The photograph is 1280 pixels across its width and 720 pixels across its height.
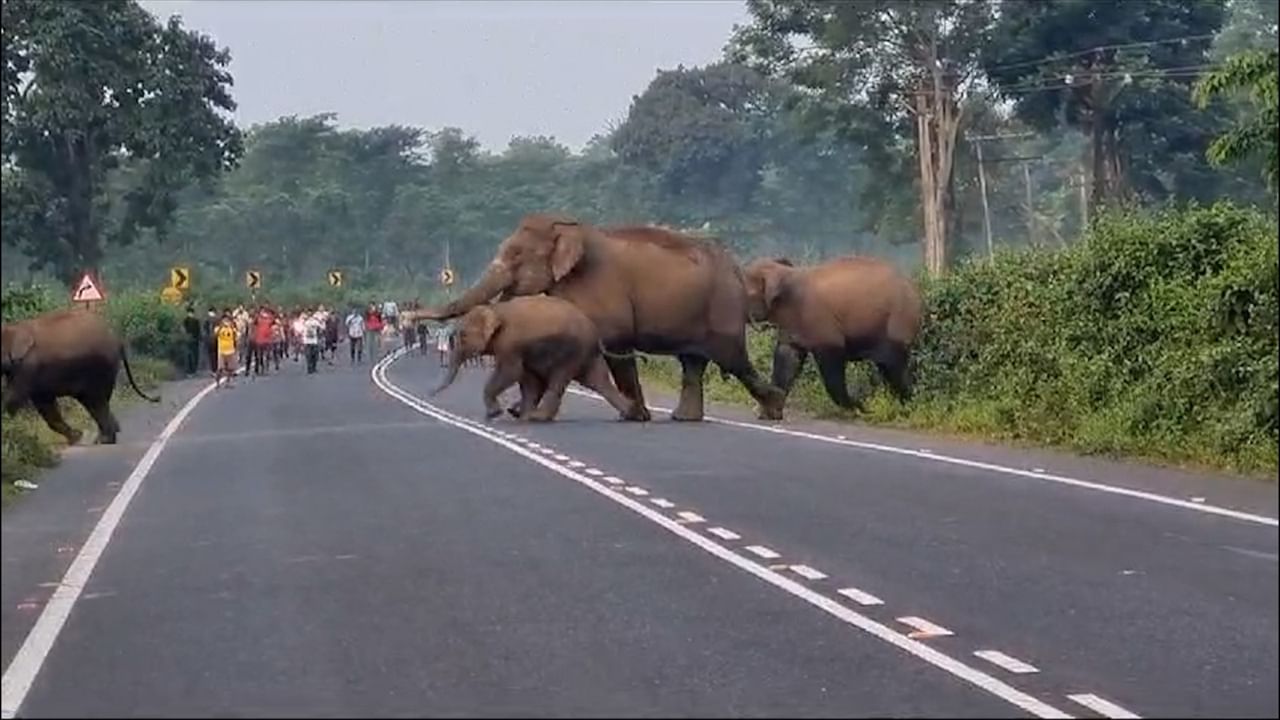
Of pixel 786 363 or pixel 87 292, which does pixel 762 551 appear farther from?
pixel 786 363

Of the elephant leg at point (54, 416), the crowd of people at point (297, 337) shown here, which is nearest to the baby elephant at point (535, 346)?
the crowd of people at point (297, 337)

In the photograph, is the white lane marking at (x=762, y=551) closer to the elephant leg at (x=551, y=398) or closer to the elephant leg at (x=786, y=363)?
the elephant leg at (x=551, y=398)

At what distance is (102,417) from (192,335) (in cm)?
1176

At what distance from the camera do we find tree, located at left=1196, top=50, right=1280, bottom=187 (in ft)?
48.3

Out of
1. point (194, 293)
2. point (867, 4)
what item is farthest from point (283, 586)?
point (867, 4)

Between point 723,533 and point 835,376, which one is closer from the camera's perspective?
point 723,533

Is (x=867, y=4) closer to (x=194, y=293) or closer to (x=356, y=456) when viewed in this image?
(x=356, y=456)

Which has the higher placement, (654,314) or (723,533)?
(654,314)

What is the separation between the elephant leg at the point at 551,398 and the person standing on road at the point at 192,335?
14.6 m

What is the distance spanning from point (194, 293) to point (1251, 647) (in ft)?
14.8

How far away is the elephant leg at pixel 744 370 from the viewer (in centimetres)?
3000

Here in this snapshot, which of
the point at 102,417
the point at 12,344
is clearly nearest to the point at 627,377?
the point at 102,417

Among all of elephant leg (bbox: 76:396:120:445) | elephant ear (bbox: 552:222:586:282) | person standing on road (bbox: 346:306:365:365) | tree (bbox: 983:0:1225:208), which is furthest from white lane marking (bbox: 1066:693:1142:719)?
tree (bbox: 983:0:1225:208)

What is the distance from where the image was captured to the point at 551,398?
2838cm
